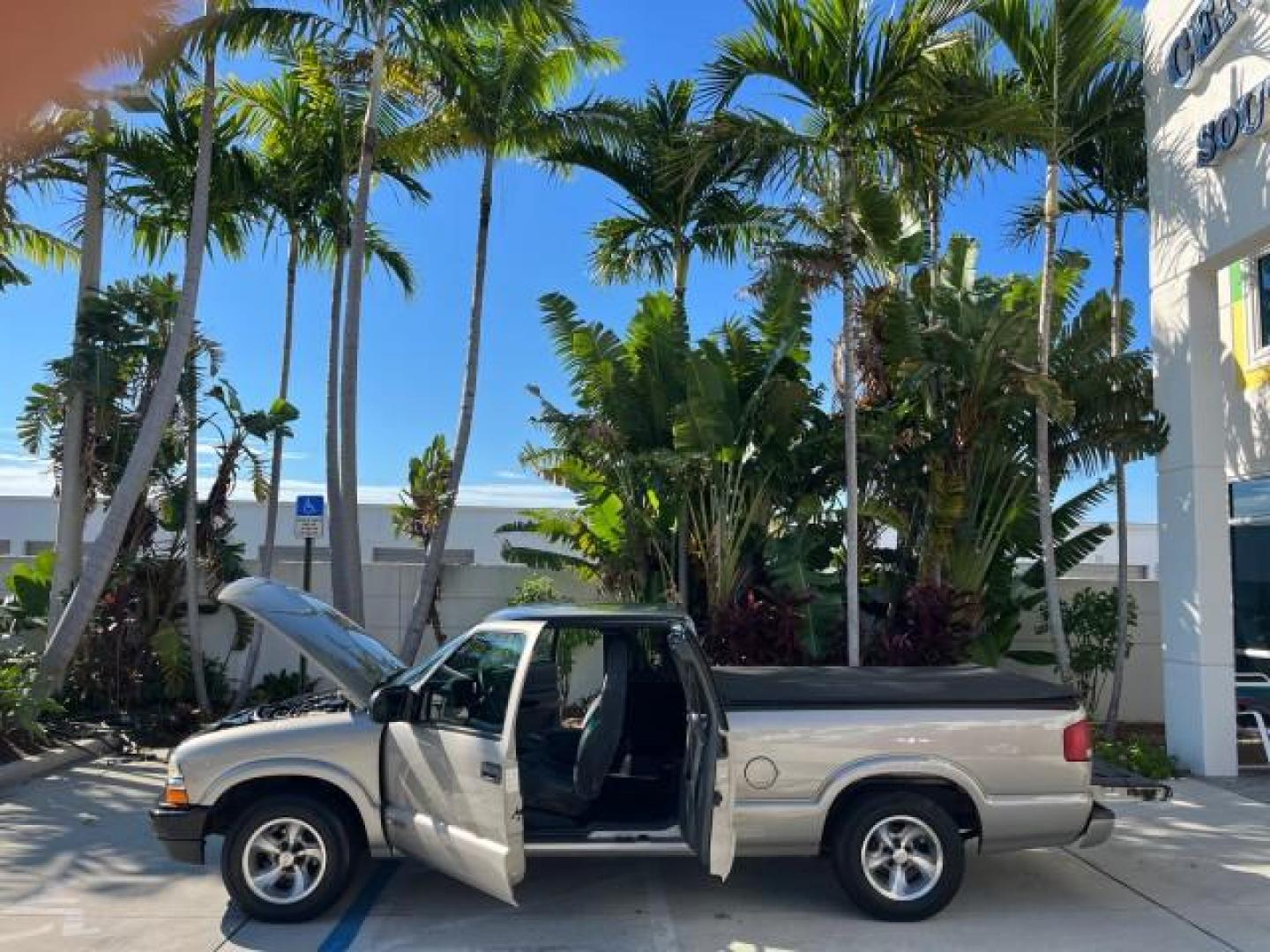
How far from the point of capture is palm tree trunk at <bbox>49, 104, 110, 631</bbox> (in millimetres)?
12602

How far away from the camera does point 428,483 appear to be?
14625 mm

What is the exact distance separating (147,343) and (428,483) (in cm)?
386

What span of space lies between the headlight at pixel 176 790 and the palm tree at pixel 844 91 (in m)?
6.91

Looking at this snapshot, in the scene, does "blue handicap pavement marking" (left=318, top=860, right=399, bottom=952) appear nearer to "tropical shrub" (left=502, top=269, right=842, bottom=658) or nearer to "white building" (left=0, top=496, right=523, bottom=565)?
"tropical shrub" (left=502, top=269, right=842, bottom=658)

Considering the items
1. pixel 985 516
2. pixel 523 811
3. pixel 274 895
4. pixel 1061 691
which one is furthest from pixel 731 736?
pixel 985 516

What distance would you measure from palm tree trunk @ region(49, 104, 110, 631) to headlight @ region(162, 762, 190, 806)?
7.56 meters

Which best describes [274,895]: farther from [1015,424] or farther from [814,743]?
[1015,424]

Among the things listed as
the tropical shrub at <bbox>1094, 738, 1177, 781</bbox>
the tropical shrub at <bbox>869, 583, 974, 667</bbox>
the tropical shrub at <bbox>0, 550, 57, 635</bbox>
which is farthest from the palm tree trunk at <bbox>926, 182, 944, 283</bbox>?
the tropical shrub at <bbox>0, 550, 57, 635</bbox>

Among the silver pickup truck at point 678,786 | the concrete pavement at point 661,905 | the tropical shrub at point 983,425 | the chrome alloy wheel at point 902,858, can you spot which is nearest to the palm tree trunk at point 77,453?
the concrete pavement at point 661,905

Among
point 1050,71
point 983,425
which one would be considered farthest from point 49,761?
point 1050,71

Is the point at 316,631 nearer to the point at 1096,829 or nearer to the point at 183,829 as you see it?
the point at 183,829

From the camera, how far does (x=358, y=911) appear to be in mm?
6078

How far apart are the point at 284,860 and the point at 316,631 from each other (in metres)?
1.27

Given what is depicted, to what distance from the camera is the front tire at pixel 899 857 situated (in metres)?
5.88
